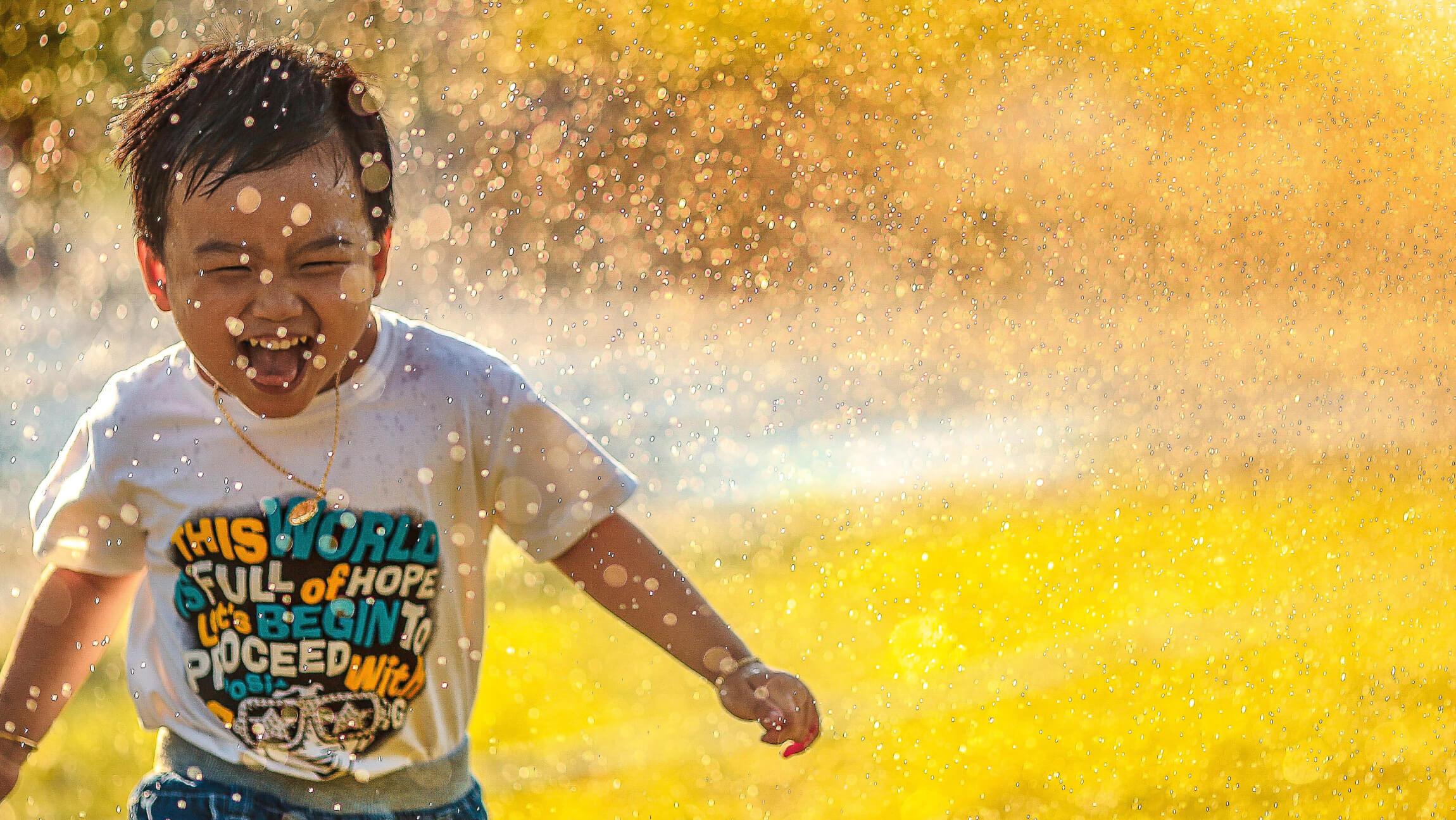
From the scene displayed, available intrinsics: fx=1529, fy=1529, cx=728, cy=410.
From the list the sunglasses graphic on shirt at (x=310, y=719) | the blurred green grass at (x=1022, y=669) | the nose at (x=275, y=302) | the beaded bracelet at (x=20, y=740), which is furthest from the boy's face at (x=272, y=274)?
the blurred green grass at (x=1022, y=669)

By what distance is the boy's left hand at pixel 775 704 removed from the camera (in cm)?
122

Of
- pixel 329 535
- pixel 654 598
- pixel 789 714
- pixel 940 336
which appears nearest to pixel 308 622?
pixel 329 535

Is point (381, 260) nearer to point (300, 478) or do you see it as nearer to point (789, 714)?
point (300, 478)

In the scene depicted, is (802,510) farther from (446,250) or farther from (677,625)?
(677,625)

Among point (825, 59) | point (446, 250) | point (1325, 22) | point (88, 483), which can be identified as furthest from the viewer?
point (446, 250)

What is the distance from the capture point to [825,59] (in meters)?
2.73

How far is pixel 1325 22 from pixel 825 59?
83cm

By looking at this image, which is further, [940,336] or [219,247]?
[940,336]

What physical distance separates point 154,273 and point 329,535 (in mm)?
250

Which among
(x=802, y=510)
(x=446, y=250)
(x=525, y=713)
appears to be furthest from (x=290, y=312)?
(x=802, y=510)

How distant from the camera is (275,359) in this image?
1.19 meters

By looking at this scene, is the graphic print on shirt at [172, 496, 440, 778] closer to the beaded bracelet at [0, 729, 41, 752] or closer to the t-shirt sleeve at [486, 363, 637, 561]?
the t-shirt sleeve at [486, 363, 637, 561]

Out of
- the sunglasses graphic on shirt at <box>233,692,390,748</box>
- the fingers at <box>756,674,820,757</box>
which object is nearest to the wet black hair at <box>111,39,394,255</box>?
the sunglasses graphic on shirt at <box>233,692,390,748</box>

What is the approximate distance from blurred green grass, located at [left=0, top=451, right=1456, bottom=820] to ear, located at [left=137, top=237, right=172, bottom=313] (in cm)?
116
